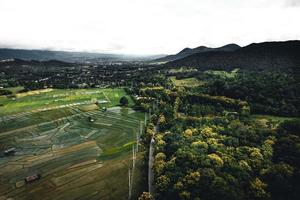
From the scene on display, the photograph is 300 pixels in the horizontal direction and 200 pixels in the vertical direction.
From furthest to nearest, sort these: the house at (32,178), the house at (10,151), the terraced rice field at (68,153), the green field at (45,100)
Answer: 1. the green field at (45,100)
2. the house at (10,151)
3. the house at (32,178)
4. the terraced rice field at (68,153)

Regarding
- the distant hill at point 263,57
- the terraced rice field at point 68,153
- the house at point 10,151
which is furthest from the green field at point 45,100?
the distant hill at point 263,57

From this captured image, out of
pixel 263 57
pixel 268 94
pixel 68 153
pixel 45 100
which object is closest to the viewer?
pixel 68 153

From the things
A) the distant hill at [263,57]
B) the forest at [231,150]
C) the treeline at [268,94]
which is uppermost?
the distant hill at [263,57]

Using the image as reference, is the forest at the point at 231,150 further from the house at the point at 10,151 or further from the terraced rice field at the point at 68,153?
the house at the point at 10,151

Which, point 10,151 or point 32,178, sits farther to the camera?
point 10,151

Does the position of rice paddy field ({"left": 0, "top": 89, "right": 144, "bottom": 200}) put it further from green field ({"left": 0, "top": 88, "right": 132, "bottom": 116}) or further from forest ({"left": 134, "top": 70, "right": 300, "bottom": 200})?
forest ({"left": 134, "top": 70, "right": 300, "bottom": 200})

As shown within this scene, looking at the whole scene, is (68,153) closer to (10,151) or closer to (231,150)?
(10,151)

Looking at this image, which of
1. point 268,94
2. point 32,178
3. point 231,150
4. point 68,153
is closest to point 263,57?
point 268,94
